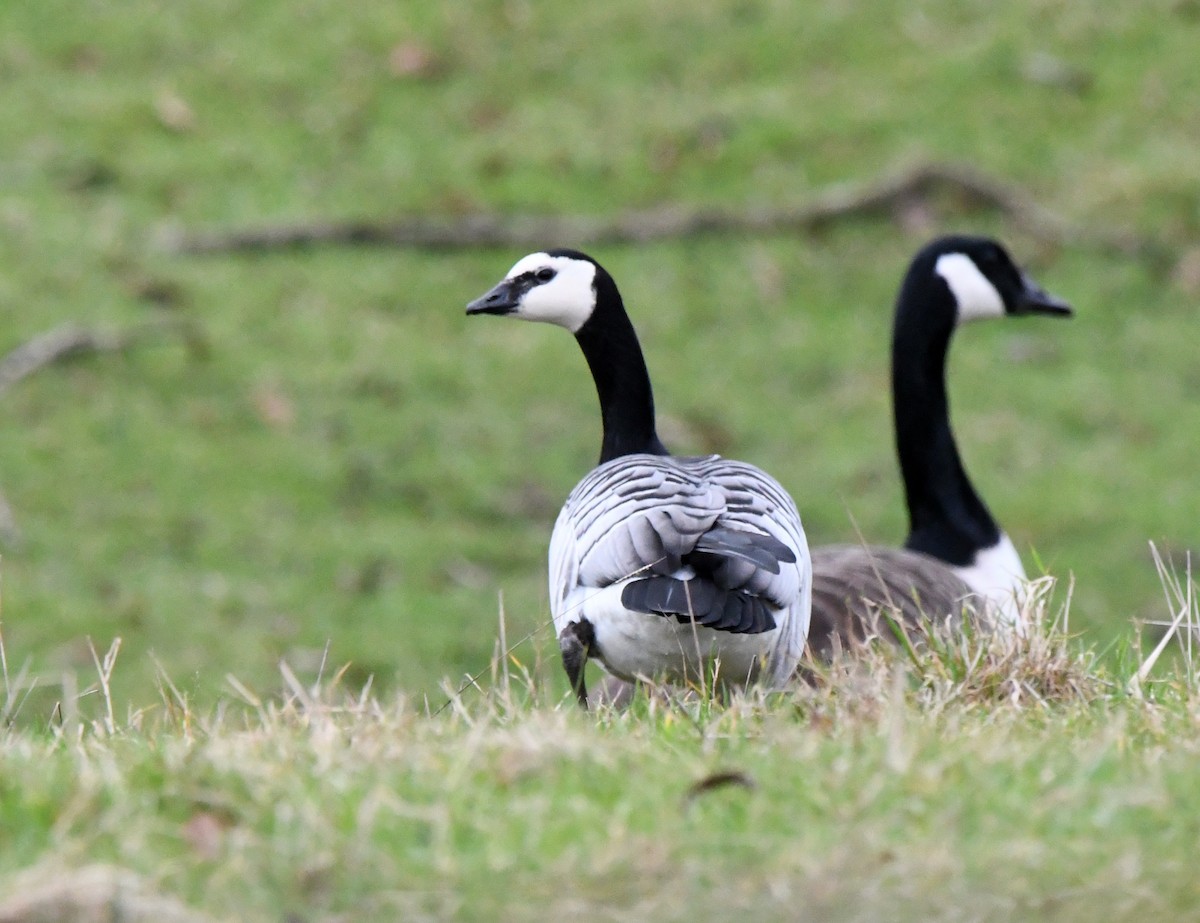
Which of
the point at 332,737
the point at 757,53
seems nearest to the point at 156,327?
the point at 757,53

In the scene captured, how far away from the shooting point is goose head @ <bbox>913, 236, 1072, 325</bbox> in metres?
8.30

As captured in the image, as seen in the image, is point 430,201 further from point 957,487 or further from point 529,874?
point 529,874

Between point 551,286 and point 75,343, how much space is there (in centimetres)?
675

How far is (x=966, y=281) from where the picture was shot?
8.32 m

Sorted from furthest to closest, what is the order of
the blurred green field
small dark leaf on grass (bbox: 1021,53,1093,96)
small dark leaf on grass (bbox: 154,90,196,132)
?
small dark leaf on grass (bbox: 1021,53,1093,96)
small dark leaf on grass (bbox: 154,90,196,132)
the blurred green field

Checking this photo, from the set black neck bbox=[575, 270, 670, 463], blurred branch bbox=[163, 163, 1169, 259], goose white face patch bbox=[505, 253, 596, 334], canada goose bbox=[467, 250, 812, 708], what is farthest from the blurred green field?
canada goose bbox=[467, 250, 812, 708]

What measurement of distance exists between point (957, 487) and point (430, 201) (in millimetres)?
6648

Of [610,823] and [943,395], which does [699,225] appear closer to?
[943,395]

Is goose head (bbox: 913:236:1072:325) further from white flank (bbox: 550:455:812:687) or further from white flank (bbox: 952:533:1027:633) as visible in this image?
white flank (bbox: 550:455:812:687)

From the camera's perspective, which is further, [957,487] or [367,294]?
[367,294]

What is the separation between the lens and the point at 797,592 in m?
4.73

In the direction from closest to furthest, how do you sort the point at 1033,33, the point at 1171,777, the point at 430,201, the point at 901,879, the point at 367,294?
the point at 901,879, the point at 1171,777, the point at 367,294, the point at 430,201, the point at 1033,33

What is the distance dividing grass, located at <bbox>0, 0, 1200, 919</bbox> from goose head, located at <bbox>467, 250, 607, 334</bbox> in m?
1.25

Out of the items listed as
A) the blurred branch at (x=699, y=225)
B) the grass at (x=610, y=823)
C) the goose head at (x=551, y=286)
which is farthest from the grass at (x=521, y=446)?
the goose head at (x=551, y=286)
